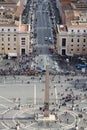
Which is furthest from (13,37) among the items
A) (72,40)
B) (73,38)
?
(73,38)

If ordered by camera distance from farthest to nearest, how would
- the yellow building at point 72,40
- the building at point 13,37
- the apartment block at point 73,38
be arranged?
the apartment block at point 73,38
the yellow building at point 72,40
the building at point 13,37

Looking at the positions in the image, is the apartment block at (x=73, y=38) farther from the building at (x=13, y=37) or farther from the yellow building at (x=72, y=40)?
the building at (x=13, y=37)

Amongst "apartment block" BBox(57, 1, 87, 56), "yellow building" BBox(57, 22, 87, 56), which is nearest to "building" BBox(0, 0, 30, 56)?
"yellow building" BBox(57, 22, 87, 56)

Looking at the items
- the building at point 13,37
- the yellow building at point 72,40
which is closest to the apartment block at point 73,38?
the yellow building at point 72,40

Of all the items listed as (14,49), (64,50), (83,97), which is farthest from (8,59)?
(83,97)

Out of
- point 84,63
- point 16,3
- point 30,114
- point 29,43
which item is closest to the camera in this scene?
point 30,114

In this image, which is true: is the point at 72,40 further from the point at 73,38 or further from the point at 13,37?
the point at 13,37

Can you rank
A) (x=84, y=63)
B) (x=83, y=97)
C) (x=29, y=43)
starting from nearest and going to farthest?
(x=83, y=97) → (x=84, y=63) → (x=29, y=43)

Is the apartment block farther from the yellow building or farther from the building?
the building

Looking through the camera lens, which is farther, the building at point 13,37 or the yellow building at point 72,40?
the yellow building at point 72,40

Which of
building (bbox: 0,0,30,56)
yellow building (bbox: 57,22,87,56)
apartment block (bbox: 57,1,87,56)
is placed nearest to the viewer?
building (bbox: 0,0,30,56)

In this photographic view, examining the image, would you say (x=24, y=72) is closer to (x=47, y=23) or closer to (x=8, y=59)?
(x=8, y=59)
